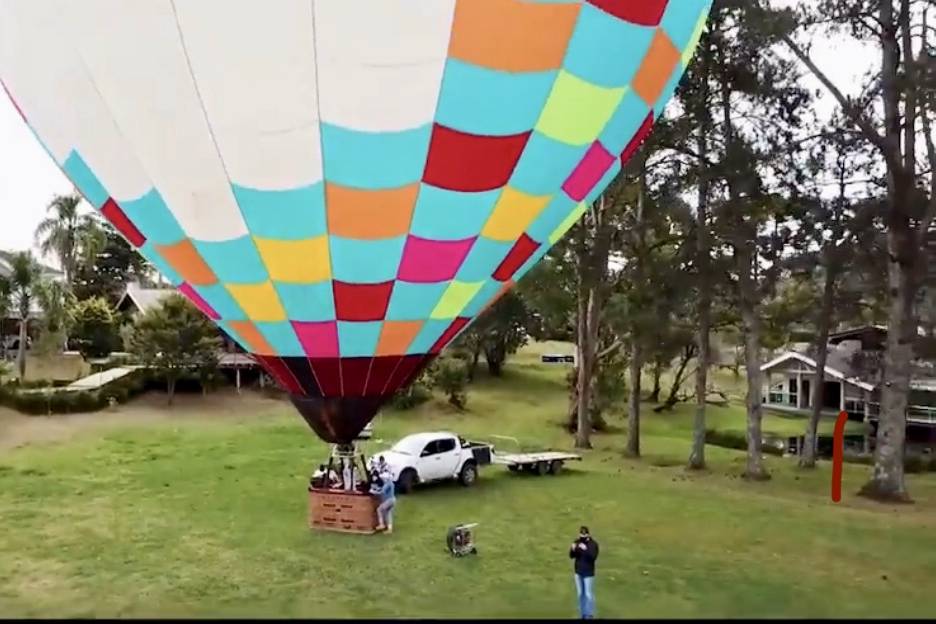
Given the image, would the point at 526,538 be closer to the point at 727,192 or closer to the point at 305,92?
the point at 305,92

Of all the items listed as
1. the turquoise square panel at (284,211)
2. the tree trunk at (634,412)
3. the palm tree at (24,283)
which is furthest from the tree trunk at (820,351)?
the palm tree at (24,283)

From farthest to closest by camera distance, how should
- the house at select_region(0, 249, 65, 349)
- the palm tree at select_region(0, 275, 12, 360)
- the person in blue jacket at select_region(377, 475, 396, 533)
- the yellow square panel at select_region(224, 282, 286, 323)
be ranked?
the house at select_region(0, 249, 65, 349)
the palm tree at select_region(0, 275, 12, 360)
the person in blue jacket at select_region(377, 475, 396, 533)
the yellow square panel at select_region(224, 282, 286, 323)

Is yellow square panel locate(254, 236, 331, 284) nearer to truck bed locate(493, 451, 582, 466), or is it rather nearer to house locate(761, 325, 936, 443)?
truck bed locate(493, 451, 582, 466)

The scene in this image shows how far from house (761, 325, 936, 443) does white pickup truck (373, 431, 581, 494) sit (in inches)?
479

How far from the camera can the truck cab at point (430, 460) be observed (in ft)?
48.3

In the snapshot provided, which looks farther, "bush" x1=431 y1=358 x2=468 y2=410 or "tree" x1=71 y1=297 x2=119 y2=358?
"tree" x1=71 y1=297 x2=119 y2=358

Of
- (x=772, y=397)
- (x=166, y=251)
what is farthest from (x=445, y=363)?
(x=166, y=251)

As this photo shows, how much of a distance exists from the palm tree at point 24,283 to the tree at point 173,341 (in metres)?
4.07

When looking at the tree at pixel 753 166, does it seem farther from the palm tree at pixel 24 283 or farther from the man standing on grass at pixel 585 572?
the palm tree at pixel 24 283

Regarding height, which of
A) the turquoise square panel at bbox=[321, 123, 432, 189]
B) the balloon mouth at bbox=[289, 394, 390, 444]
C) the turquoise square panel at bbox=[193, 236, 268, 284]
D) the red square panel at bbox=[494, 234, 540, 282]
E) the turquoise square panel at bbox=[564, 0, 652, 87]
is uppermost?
the turquoise square panel at bbox=[564, 0, 652, 87]

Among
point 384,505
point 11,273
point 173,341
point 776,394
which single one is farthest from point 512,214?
→ point 776,394

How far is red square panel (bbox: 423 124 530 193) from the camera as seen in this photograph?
299 inches

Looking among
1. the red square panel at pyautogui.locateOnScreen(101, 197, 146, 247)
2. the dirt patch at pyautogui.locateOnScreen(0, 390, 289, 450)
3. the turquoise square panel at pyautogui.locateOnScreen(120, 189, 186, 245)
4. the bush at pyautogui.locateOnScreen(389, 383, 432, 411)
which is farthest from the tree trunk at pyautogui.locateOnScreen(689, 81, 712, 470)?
the turquoise square panel at pyautogui.locateOnScreen(120, 189, 186, 245)

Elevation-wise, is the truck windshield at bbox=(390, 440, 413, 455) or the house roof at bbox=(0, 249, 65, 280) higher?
the house roof at bbox=(0, 249, 65, 280)
